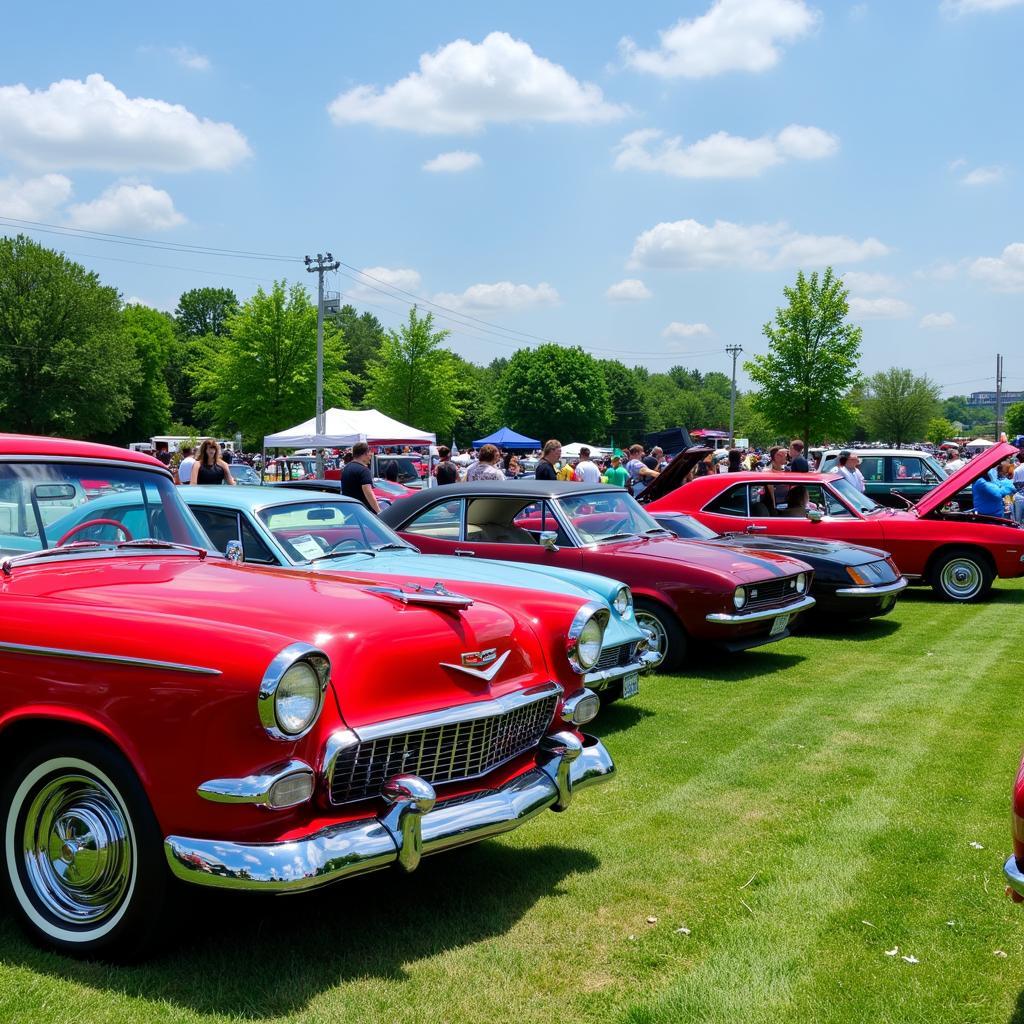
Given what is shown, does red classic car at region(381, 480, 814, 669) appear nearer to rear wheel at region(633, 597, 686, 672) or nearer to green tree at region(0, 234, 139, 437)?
rear wheel at region(633, 597, 686, 672)

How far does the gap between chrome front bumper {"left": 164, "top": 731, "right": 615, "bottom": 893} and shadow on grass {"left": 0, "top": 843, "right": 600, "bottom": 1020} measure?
0.30 meters

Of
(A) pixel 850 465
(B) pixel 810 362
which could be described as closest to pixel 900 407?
(B) pixel 810 362

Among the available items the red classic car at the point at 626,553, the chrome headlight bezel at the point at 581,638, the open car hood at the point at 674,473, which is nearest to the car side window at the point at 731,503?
the open car hood at the point at 674,473

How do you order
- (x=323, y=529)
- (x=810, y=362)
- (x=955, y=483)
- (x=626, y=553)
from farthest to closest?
(x=810, y=362) < (x=955, y=483) < (x=626, y=553) < (x=323, y=529)

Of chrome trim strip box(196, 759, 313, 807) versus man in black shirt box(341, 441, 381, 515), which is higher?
man in black shirt box(341, 441, 381, 515)

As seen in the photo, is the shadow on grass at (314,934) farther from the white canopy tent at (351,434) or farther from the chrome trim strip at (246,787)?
the white canopy tent at (351,434)

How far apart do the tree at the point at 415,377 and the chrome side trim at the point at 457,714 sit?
48818 millimetres

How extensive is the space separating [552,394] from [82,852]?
283ft

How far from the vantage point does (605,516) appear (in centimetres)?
912

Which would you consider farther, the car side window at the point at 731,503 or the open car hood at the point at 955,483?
the open car hood at the point at 955,483

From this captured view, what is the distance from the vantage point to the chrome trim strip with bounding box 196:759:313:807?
120 inches

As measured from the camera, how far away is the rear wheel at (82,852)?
3238 mm

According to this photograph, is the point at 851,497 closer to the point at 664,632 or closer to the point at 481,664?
the point at 664,632

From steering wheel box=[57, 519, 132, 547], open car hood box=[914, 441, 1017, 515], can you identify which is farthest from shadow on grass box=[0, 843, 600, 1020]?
open car hood box=[914, 441, 1017, 515]
